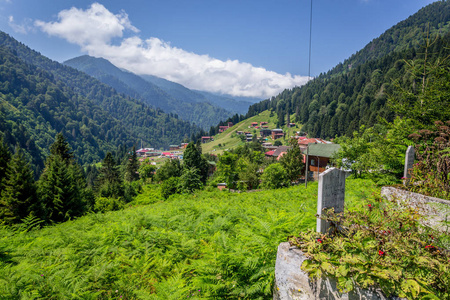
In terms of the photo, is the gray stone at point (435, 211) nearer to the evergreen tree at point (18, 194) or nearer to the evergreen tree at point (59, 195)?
the evergreen tree at point (18, 194)

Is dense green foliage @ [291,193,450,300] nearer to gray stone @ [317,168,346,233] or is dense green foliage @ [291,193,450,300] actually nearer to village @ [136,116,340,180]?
gray stone @ [317,168,346,233]

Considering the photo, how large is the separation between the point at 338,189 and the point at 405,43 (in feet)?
881

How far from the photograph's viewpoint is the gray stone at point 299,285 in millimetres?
2596

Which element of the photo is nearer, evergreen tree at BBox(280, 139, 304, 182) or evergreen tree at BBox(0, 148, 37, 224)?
evergreen tree at BBox(0, 148, 37, 224)

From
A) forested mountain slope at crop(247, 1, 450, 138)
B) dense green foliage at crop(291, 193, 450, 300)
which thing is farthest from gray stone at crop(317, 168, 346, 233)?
forested mountain slope at crop(247, 1, 450, 138)

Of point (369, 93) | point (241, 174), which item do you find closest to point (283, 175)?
point (241, 174)

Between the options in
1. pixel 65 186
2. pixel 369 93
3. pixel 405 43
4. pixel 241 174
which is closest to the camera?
pixel 65 186

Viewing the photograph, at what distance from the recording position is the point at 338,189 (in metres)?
3.72

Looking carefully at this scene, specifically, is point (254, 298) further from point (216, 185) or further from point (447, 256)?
point (216, 185)

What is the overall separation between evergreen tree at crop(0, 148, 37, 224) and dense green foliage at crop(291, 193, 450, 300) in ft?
67.7

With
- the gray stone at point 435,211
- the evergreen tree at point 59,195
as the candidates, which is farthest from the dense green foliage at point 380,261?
the evergreen tree at point 59,195

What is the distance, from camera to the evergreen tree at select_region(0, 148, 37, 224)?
16.1m

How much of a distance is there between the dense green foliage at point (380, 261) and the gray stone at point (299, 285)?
0.34 feet

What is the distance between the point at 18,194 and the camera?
647 inches
